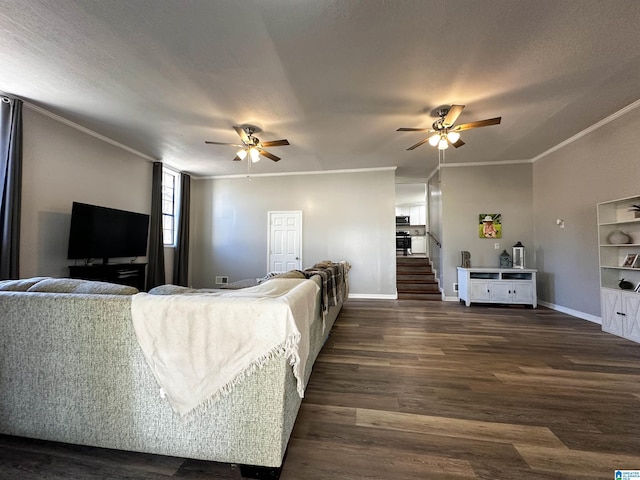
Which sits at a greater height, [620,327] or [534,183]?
[534,183]

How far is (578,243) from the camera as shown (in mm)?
4254

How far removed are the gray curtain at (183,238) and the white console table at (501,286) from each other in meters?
6.25

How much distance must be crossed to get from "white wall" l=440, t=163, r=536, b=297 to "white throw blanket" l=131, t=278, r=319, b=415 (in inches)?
209

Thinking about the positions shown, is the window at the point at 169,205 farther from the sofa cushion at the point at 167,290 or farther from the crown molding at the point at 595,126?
the crown molding at the point at 595,126

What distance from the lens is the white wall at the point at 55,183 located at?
3340 mm

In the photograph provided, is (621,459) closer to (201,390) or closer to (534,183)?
(201,390)

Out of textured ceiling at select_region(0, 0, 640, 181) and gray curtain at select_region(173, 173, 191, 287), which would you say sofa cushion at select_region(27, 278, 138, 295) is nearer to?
textured ceiling at select_region(0, 0, 640, 181)

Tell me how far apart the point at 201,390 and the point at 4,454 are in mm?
1243

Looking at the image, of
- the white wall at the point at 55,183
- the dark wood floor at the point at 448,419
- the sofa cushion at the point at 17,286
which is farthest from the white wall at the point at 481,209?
the white wall at the point at 55,183

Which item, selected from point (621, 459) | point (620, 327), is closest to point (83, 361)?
point (621, 459)

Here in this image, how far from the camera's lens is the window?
5953 mm

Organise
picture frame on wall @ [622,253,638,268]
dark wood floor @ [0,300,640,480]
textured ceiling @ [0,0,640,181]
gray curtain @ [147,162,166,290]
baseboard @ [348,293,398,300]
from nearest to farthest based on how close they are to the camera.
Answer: dark wood floor @ [0,300,640,480], textured ceiling @ [0,0,640,181], picture frame on wall @ [622,253,638,268], gray curtain @ [147,162,166,290], baseboard @ [348,293,398,300]

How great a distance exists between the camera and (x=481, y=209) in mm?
5559

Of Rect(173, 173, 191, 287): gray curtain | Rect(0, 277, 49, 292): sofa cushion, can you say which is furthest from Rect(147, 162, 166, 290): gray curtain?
Rect(0, 277, 49, 292): sofa cushion
